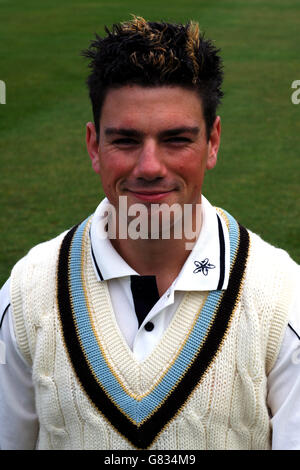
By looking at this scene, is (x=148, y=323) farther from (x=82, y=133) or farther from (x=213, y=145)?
(x=82, y=133)

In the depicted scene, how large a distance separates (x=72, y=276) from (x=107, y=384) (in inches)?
15.9

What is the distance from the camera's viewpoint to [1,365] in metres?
2.65

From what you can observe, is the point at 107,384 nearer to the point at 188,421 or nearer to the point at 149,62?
the point at 188,421

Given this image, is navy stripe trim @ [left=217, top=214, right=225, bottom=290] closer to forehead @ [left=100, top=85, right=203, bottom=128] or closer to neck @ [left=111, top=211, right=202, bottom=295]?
neck @ [left=111, top=211, right=202, bottom=295]

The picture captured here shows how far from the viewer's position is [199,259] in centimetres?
263

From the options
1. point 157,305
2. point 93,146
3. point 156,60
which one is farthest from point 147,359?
point 156,60

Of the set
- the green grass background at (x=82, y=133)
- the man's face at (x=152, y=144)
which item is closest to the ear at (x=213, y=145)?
the man's face at (x=152, y=144)

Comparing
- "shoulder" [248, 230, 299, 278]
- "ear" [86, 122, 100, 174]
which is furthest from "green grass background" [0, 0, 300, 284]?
"shoulder" [248, 230, 299, 278]

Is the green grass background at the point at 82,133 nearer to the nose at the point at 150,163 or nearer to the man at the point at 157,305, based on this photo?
the man at the point at 157,305

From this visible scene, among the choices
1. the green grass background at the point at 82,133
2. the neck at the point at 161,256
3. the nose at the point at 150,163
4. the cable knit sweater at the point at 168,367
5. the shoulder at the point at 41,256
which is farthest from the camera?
the green grass background at the point at 82,133

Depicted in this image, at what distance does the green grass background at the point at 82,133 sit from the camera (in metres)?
7.20

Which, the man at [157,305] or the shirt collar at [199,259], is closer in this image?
the man at [157,305]

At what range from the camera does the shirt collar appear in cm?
255

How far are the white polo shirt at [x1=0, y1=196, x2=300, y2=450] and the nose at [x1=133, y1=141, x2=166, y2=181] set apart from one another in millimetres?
365
